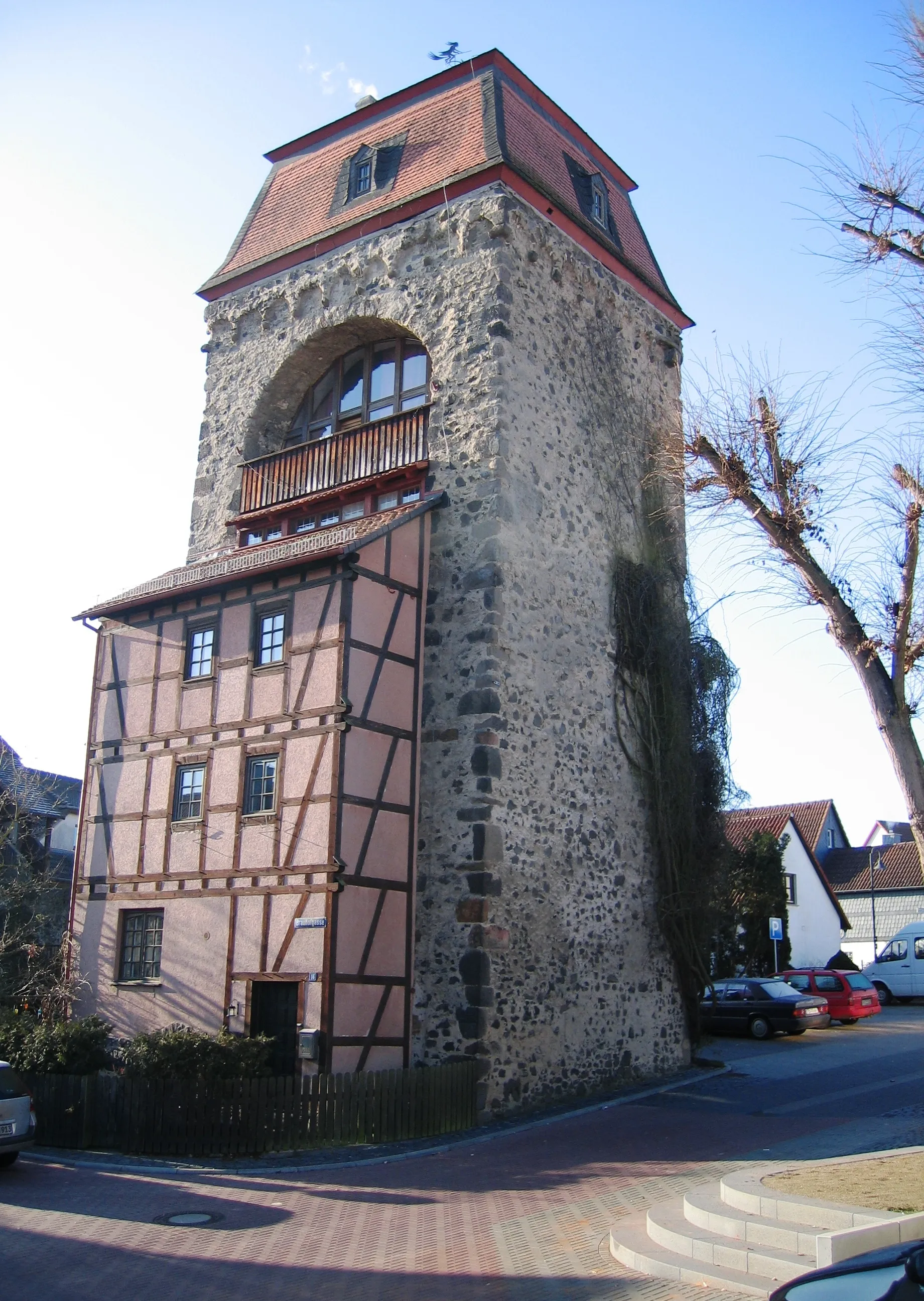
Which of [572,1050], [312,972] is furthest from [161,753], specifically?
[572,1050]

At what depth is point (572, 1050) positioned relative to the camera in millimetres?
15883

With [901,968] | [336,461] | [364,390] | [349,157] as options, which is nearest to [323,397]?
[364,390]

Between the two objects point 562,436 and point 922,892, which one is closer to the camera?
point 562,436

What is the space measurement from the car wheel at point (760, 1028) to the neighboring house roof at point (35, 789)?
46.6ft

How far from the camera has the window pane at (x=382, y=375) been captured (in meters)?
19.2

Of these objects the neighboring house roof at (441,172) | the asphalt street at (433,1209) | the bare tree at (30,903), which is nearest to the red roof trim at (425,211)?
the neighboring house roof at (441,172)

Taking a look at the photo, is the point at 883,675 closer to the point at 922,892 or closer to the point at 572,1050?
the point at 572,1050

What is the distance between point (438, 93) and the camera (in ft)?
66.2

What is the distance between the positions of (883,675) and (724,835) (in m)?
9.16

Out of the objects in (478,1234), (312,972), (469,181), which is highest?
(469,181)

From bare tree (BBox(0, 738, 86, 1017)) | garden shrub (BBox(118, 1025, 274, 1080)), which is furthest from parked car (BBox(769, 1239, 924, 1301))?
bare tree (BBox(0, 738, 86, 1017))

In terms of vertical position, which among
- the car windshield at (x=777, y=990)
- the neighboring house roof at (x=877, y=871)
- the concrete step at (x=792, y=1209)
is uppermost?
the neighboring house roof at (x=877, y=871)

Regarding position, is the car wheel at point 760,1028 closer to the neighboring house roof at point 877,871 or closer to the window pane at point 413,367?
the window pane at point 413,367

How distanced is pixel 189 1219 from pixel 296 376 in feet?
46.7
